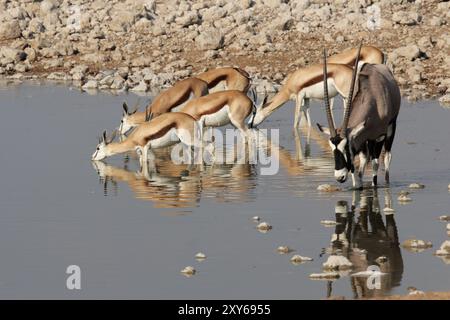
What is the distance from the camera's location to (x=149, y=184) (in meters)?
14.2

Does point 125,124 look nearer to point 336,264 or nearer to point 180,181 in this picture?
point 180,181

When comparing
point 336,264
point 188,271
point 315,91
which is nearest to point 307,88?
point 315,91

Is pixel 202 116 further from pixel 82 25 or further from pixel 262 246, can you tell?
pixel 82 25

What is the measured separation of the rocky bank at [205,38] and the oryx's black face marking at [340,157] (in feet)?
31.5

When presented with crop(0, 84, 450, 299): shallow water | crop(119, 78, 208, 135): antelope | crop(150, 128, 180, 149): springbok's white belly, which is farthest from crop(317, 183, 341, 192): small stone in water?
crop(119, 78, 208, 135): antelope

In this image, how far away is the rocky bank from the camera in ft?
76.6

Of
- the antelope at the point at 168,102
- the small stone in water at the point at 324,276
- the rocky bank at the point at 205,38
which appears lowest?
the small stone in water at the point at 324,276

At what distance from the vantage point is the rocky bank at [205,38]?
2334cm

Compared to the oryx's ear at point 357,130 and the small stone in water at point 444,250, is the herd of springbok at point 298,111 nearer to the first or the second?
the oryx's ear at point 357,130

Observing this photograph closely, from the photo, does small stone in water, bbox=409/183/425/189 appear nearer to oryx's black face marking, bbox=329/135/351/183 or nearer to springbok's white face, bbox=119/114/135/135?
oryx's black face marking, bbox=329/135/351/183

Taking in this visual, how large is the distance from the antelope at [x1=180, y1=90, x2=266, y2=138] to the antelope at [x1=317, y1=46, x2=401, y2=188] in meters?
3.46

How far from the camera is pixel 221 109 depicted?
1673cm

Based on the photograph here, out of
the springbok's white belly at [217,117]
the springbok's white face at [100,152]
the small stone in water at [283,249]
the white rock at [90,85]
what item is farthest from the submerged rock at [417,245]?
the white rock at [90,85]

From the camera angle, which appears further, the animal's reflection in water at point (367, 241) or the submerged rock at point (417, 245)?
the submerged rock at point (417, 245)
